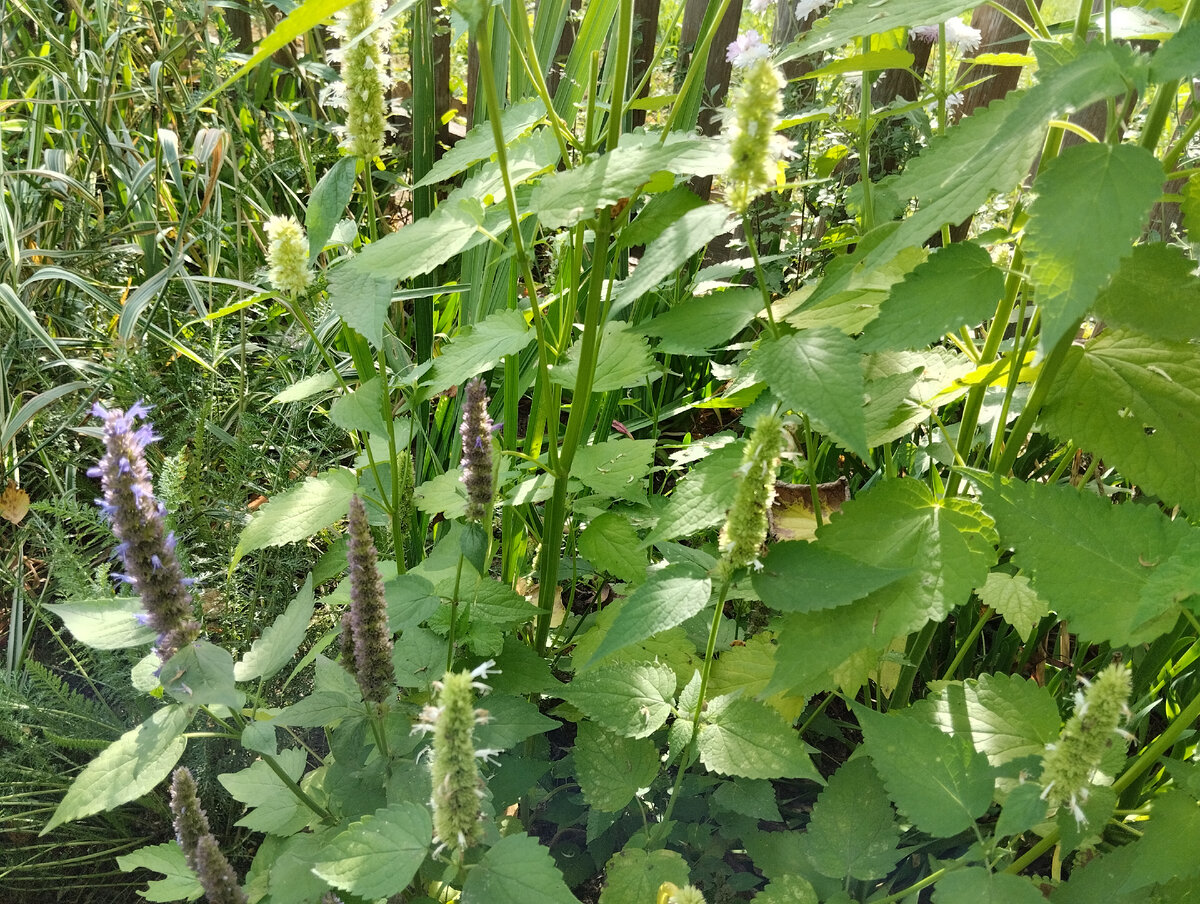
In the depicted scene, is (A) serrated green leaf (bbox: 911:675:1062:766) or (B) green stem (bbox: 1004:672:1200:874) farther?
(A) serrated green leaf (bbox: 911:675:1062:766)

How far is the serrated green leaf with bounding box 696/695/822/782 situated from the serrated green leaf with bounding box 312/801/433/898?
1.20 ft

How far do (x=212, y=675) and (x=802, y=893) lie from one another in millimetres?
708

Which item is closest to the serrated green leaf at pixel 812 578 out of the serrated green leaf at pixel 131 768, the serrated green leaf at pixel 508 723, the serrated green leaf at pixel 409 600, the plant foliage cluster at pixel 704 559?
the plant foliage cluster at pixel 704 559

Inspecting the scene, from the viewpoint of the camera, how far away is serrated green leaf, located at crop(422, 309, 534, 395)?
112cm

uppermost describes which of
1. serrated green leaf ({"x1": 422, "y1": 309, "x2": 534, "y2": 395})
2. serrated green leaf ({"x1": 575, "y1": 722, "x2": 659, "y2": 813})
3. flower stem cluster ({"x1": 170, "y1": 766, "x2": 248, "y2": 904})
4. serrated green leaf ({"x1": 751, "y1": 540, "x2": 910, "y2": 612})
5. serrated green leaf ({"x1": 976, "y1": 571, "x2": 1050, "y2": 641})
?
serrated green leaf ({"x1": 422, "y1": 309, "x2": 534, "y2": 395})

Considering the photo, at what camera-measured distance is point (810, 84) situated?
2.49 meters

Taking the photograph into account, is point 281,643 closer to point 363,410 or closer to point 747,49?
point 363,410

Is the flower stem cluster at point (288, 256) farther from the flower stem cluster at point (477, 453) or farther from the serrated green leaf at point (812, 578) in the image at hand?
the serrated green leaf at point (812, 578)

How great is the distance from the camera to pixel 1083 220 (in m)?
0.70

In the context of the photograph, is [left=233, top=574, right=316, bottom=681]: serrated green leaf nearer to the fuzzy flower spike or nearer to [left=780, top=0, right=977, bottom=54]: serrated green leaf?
the fuzzy flower spike

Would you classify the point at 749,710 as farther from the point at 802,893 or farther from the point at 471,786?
the point at 471,786

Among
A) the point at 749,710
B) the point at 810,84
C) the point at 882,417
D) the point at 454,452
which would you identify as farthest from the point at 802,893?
the point at 810,84

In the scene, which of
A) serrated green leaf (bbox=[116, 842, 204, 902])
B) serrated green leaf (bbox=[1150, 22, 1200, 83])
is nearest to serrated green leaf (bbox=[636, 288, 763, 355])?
serrated green leaf (bbox=[1150, 22, 1200, 83])

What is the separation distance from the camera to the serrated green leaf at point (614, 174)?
88 centimetres
